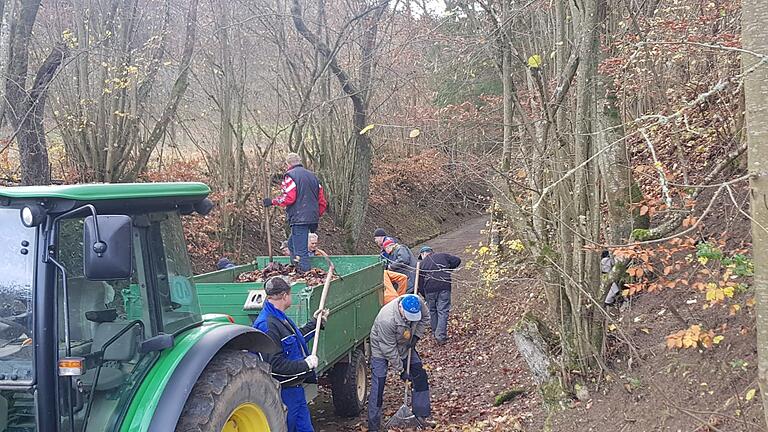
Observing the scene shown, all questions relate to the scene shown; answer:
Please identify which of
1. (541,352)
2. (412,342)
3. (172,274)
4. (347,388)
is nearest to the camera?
(172,274)

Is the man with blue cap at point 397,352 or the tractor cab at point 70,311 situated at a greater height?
the tractor cab at point 70,311

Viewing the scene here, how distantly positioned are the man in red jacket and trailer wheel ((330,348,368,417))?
1.84 metres

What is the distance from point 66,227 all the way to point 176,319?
107cm

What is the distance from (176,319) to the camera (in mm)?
4145

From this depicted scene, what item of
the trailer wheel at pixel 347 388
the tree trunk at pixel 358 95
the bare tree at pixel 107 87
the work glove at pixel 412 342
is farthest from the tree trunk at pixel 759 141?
the tree trunk at pixel 358 95

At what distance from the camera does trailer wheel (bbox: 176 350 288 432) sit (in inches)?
144

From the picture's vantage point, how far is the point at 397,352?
283 inches

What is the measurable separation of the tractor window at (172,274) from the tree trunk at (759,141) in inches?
120

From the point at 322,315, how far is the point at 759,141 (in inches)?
173

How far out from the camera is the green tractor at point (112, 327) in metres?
3.12

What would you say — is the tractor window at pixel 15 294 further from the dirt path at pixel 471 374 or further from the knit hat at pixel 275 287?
the dirt path at pixel 471 374

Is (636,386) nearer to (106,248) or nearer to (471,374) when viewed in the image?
(471,374)

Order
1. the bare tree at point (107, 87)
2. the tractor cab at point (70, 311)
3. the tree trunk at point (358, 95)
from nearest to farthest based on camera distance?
1. the tractor cab at point (70, 311)
2. the bare tree at point (107, 87)
3. the tree trunk at point (358, 95)

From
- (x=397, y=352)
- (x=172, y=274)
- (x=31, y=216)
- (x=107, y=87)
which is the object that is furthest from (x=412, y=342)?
(x=107, y=87)
